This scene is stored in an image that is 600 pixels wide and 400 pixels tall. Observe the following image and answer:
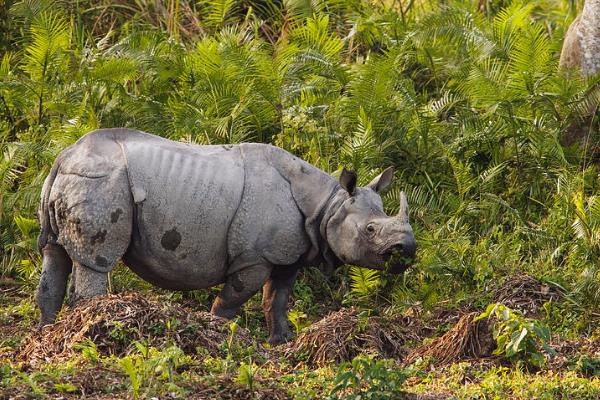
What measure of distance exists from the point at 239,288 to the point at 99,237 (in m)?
1.14

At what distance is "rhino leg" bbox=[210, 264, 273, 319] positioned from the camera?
30.9 feet

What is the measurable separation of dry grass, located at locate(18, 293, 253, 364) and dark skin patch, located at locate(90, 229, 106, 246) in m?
0.53

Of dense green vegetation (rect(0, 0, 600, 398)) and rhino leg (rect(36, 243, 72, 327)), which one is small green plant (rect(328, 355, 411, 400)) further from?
rhino leg (rect(36, 243, 72, 327))

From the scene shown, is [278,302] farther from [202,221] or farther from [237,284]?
[202,221]

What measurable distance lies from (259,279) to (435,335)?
57.2 inches

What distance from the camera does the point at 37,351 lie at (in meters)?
8.41

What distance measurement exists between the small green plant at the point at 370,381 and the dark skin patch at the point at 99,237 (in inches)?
101

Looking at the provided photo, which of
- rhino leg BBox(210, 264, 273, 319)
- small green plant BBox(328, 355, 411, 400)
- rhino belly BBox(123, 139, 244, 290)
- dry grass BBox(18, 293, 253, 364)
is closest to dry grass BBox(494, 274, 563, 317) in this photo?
rhino leg BBox(210, 264, 273, 319)

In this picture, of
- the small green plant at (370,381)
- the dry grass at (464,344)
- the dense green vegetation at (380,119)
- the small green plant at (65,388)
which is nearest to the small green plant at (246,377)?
the small green plant at (370,381)

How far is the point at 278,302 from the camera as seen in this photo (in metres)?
9.73

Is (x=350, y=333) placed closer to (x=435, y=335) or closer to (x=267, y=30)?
(x=435, y=335)

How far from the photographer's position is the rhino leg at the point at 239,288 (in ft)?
30.9

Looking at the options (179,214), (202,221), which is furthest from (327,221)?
(179,214)

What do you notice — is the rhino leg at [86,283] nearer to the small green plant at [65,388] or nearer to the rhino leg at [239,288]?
the rhino leg at [239,288]
